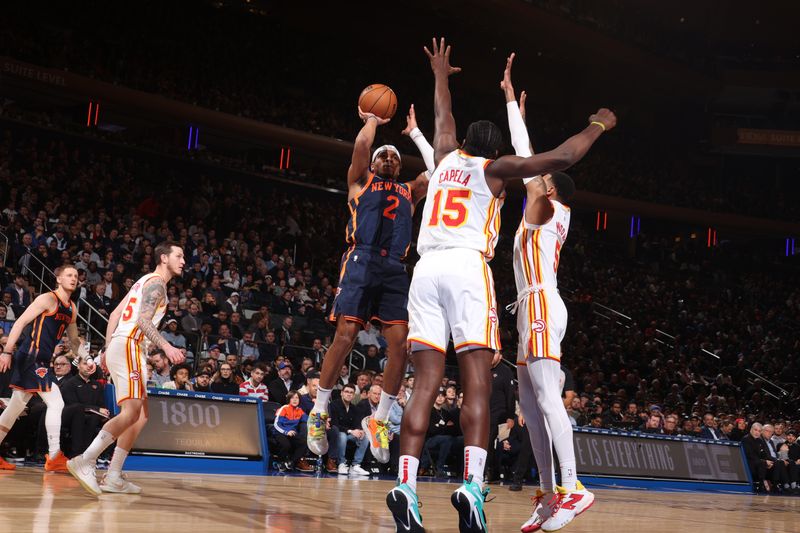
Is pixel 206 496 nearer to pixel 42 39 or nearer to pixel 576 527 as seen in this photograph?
pixel 576 527

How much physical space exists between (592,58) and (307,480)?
952 inches

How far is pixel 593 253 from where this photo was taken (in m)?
31.9

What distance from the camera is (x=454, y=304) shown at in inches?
→ 191

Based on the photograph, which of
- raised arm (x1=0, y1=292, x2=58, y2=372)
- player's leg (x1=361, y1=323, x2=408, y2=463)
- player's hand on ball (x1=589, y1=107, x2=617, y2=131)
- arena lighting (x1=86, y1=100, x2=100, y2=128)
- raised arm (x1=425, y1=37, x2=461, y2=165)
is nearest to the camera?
player's hand on ball (x1=589, y1=107, x2=617, y2=131)

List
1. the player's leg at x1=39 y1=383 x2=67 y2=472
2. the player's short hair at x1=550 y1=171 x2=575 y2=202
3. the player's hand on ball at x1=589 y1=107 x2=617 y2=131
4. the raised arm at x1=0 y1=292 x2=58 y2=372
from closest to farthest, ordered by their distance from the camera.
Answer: the player's hand on ball at x1=589 y1=107 x2=617 y2=131 < the player's short hair at x1=550 y1=171 x2=575 y2=202 < the raised arm at x1=0 y1=292 x2=58 y2=372 < the player's leg at x1=39 y1=383 x2=67 y2=472

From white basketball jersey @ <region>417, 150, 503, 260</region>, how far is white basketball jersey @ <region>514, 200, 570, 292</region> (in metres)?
0.72

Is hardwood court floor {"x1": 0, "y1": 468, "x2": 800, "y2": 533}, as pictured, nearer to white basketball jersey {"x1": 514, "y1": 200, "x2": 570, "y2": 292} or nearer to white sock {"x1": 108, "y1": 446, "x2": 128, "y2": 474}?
white sock {"x1": 108, "y1": 446, "x2": 128, "y2": 474}

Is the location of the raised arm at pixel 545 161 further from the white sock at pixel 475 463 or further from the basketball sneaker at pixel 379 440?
the basketball sneaker at pixel 379 440

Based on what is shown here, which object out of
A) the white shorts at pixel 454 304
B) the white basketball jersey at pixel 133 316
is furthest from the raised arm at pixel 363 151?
the white basketball jersey at pixel 133 316

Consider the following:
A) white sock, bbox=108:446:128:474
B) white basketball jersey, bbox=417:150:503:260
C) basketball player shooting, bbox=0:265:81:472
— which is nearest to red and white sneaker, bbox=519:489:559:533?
white basketball jersey, bbox=417:150:503:260

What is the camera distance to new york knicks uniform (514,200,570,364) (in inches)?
219

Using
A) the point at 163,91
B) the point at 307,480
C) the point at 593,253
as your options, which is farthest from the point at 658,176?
the point at 307,480

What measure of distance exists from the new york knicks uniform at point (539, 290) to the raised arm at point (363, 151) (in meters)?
1.32

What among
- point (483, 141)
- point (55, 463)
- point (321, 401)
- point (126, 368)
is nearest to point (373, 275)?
point (321, 401)
